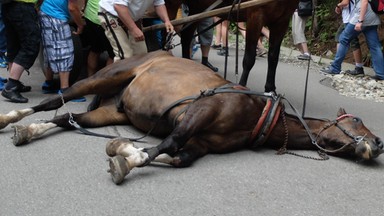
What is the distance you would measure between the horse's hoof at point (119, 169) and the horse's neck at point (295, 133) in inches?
52.1

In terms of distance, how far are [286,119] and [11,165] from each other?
86.0 inches

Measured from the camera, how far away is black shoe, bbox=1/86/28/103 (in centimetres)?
529

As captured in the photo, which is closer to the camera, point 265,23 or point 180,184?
point 180,184

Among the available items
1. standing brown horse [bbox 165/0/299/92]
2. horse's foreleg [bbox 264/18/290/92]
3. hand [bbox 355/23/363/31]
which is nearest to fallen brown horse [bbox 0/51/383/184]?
standing brown horse [bbox 165/0/299/92]

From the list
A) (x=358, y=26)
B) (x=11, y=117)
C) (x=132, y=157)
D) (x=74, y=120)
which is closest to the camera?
(x=132, y=157)

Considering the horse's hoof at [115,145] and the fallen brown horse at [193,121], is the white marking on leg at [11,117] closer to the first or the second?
the fallen brown horse at [193,121]

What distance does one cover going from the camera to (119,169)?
10.2 feet

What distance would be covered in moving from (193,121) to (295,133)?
0.95 m

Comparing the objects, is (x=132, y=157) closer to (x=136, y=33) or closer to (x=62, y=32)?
(x=136, y=33)

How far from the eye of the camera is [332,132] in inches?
151

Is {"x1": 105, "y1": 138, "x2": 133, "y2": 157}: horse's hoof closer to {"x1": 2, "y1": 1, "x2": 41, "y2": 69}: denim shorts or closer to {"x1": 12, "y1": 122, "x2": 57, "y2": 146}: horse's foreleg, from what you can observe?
{"x1": 12, "y1": 122, "x2": 57, "y2": 146}: horse's foreleg

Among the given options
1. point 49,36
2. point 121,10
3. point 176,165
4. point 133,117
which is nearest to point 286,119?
point 176,165

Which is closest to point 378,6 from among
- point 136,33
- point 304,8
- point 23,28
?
point 304,8

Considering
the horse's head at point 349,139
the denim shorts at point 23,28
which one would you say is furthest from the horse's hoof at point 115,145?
the denim shorts at point 23,28
